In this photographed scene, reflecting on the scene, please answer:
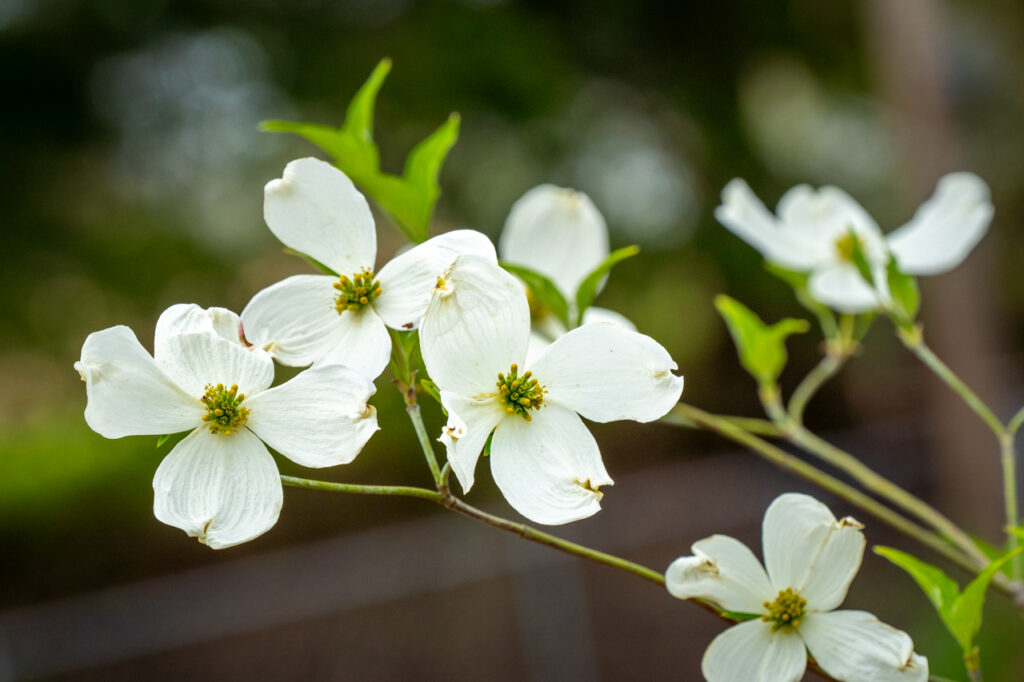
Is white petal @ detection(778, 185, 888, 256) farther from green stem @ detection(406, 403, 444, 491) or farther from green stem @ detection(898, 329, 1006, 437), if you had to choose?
green stem @ detection(406, 403, 444, 491)

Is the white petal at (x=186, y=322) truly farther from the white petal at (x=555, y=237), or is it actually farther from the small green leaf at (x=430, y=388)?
the white petal at (x=555, y=237)

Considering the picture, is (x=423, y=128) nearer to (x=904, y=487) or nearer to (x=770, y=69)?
(x=770, y=69)

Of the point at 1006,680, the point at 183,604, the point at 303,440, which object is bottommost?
the point at 303,440

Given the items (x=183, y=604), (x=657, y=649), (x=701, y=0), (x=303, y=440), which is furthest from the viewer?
(x=701, y=0)

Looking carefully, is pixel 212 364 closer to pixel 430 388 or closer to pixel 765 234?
pixel 430 388

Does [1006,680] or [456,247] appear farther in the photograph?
[1006,680]

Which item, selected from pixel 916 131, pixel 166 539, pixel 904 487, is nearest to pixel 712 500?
pixel 904 487

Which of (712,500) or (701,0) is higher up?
(701,0)

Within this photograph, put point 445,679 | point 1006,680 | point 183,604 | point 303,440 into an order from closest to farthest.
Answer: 1. point 303,440
2. point 1006,680
3. point 183,604
4. point 445,679
